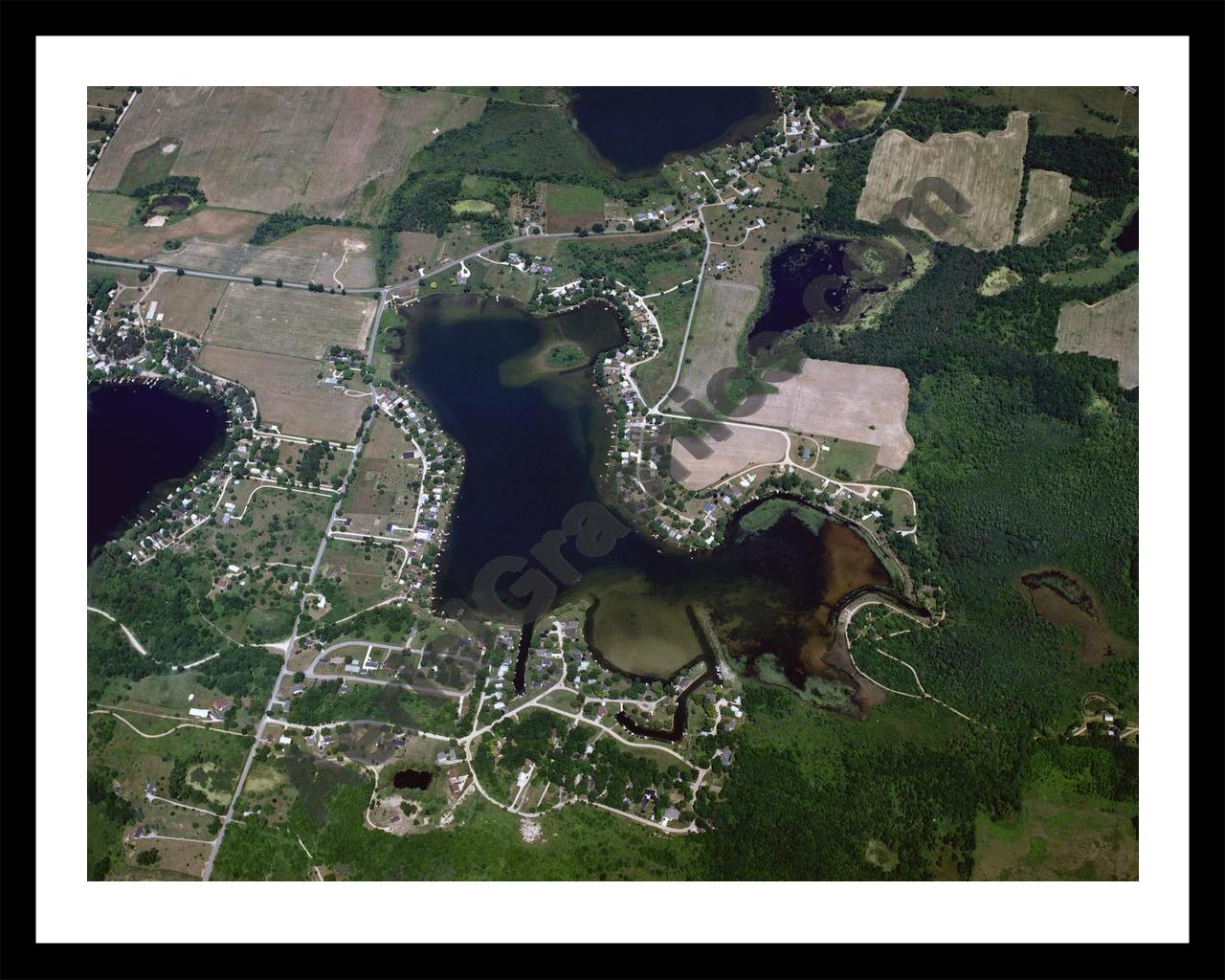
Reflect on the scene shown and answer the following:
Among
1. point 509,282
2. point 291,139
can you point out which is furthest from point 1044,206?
point 291,139

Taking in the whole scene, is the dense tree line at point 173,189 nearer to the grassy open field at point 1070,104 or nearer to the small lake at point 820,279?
the small lake at point 820,279

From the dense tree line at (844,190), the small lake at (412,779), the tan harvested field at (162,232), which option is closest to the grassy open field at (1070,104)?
the dense tree line at (844,190)

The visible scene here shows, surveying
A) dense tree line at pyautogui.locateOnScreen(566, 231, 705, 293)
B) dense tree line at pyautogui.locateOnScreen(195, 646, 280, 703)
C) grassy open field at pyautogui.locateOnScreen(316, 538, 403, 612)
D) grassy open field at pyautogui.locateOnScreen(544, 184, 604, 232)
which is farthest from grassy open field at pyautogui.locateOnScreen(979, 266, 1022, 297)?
dense tree line at pyautogui.locateOnScreen(195, 646, 280, 703)

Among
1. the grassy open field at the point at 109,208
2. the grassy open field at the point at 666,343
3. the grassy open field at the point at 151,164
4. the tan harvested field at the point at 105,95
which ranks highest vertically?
the tan harvested field at the point at 105,95

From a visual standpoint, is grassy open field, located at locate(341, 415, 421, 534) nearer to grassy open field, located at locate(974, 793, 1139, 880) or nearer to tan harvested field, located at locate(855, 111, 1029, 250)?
tan harvested field, located at locate(855, 111, 1029, 250)

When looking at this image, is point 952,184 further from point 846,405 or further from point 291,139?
point 291,139
